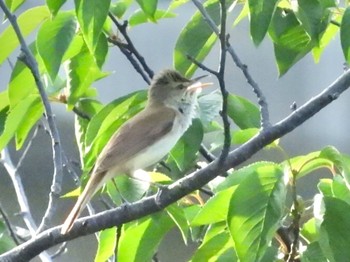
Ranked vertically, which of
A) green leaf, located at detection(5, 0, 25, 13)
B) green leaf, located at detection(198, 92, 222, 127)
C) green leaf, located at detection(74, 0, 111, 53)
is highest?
green leaf, located at detection(5, 0, 25, 13)

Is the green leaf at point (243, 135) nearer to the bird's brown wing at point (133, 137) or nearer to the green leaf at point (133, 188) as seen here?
the green leaf at point (133, 188)

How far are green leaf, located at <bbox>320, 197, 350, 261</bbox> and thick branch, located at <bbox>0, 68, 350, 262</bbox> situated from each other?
17 centimetres

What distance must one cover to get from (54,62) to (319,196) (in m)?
0.52

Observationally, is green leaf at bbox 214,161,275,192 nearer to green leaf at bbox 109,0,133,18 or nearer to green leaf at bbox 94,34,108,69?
green leaf at bbox 94,34,108,69

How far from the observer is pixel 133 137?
2.54 meters

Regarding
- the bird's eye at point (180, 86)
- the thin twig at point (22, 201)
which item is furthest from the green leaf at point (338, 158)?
the bird's eye at point (180, 86)

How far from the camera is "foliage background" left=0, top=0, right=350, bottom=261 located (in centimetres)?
374

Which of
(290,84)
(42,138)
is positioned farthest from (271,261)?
(290,84)

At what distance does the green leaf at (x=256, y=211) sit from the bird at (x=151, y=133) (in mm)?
458

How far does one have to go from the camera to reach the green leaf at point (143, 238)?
1.83 meters

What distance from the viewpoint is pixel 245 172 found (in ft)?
5.53

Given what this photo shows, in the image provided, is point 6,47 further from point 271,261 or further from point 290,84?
point 290,84

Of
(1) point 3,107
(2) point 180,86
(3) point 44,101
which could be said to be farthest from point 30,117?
(2) point 180,86

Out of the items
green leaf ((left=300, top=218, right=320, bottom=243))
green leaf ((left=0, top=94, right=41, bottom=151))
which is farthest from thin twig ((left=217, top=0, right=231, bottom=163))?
green leaf ((left=0, top=94, right=41, bottom=151))
